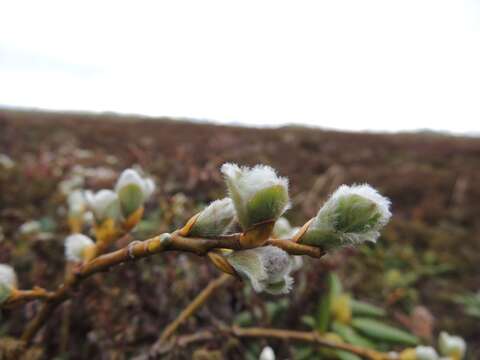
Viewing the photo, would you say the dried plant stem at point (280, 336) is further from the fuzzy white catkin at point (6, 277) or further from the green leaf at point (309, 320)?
the fuzzy white catkin at point (6, 277)

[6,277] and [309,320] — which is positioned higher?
[6,277]

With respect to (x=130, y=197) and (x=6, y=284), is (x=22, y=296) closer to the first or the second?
(x=6, y=284)

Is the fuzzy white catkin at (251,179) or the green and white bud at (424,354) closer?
the fuzzy white catkin at (251,179)

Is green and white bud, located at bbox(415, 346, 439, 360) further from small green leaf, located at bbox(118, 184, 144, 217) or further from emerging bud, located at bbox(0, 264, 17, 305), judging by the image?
emerging bud, located at bbox(0, 264, 17, 305)

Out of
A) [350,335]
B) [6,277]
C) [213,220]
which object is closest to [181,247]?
[213,220]

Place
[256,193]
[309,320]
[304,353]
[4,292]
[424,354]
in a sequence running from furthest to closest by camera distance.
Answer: [309,320] < [304,353] < [424,354] < [4,292] < [256,193]

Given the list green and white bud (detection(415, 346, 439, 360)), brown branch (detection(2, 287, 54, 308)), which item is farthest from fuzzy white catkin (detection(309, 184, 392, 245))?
green and white bud (detection(415, 346, 439, 360))

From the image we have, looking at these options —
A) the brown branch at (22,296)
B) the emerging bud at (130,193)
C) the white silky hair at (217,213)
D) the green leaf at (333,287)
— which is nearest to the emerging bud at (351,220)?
the white silky hair at (217,213)
